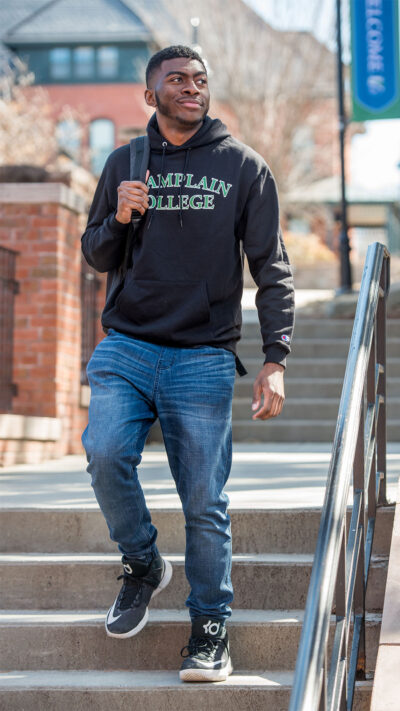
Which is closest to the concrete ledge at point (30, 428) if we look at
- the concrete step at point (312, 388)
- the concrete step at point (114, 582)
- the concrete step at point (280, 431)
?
the concrete step at point (280, 431)

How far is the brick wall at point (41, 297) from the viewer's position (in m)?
7.14

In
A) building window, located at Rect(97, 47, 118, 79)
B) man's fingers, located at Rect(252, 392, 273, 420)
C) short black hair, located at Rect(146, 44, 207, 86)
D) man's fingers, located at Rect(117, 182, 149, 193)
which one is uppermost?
building window, located at Rect(97, 47, 118, 79)

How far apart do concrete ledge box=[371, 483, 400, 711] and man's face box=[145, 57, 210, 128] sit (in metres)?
1.55

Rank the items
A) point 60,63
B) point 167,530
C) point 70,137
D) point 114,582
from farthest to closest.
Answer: point 60,63
point 70,137
point 167,530
point 114,582

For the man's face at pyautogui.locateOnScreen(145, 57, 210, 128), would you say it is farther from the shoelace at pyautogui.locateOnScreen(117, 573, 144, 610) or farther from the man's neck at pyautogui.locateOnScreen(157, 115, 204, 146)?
the shoelace at pyautogui.locateOnScreen(117, 573, 144, 610)

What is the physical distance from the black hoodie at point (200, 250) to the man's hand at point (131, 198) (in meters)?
0.07

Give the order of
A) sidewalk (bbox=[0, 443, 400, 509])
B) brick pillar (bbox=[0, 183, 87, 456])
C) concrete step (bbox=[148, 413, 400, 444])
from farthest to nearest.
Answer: concrete step (bbox=[148, 413, 400, 444]), brick pillar (bbox=[0, 183, 87, 456]), sidewalk (bbox=[0, 443, 400, 509])

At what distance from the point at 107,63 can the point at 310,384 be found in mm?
34408

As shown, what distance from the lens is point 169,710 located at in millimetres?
3213

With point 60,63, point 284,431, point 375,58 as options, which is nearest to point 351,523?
point 284,431

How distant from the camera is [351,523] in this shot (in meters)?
3.27

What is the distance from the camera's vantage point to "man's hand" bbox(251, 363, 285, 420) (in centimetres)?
314

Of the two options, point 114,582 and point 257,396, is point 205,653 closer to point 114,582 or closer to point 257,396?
Result: point 114,582

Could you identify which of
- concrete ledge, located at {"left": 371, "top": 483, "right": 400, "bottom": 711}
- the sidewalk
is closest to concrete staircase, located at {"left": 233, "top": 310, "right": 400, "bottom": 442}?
the sidewalk
